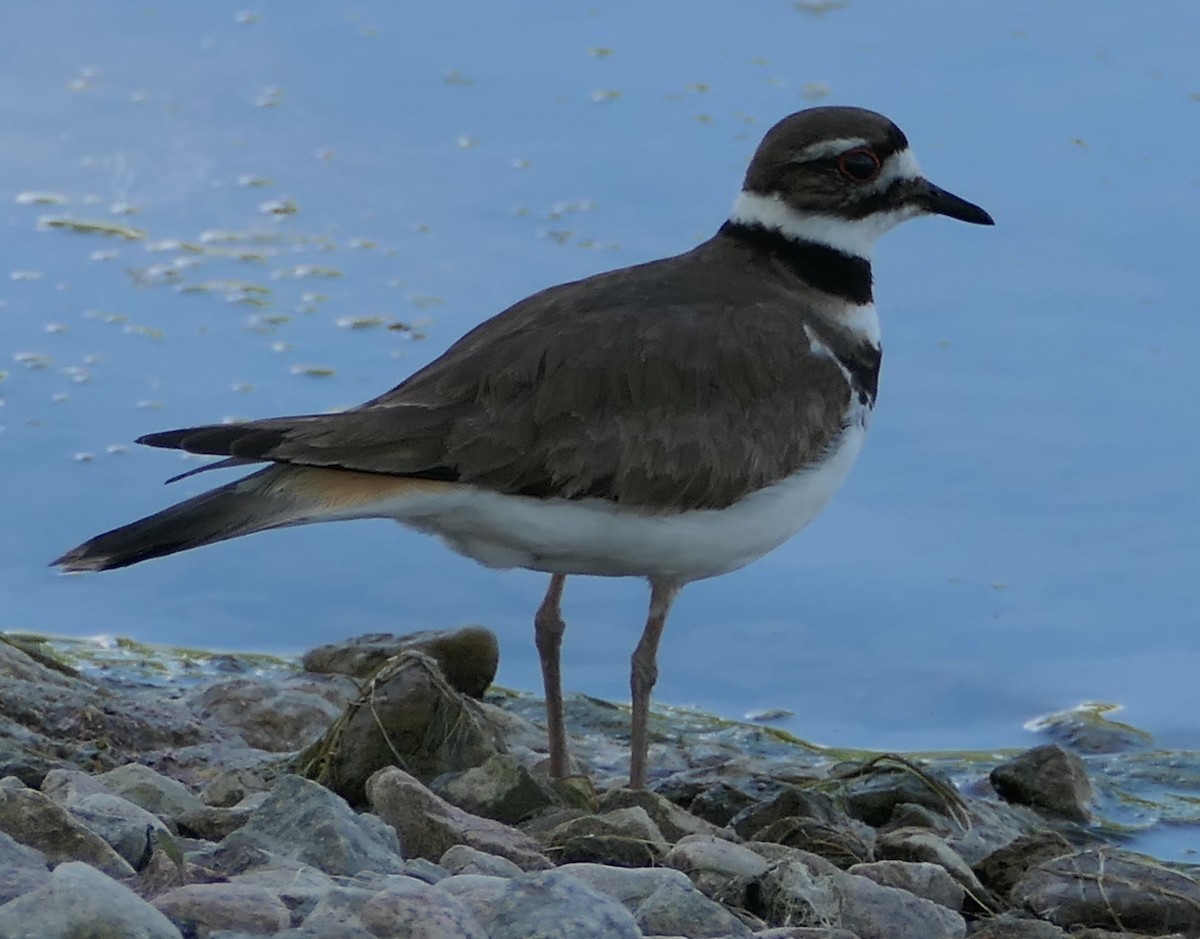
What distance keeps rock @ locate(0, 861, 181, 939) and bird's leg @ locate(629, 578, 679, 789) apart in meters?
2.60

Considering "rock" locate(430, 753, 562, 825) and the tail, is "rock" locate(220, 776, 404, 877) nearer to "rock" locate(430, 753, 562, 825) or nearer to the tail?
"rock" locate(430, 753, 562, 825)

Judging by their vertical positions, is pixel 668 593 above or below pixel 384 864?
above

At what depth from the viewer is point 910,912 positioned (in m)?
4.28

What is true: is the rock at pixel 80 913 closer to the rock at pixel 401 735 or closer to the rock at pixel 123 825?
the rock at pixel 123 825

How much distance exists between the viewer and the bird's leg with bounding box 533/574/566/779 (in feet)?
18.7

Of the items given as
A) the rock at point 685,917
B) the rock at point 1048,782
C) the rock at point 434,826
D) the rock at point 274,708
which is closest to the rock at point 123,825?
the rock at point 434,826

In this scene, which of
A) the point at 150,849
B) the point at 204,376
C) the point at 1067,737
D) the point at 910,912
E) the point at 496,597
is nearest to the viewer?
the point at 150,849

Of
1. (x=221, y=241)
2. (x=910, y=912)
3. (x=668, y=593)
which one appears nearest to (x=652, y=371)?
(x=668, y=593)

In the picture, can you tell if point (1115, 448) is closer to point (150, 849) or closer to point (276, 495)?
point (276, 495)

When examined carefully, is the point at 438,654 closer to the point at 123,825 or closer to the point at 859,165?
the point at 859,165

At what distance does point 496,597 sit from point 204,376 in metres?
1.41

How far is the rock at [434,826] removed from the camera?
424 centimetres

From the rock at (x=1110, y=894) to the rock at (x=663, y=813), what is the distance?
2.28 feet

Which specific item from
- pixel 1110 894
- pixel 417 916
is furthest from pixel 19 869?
pixel 1110 894
